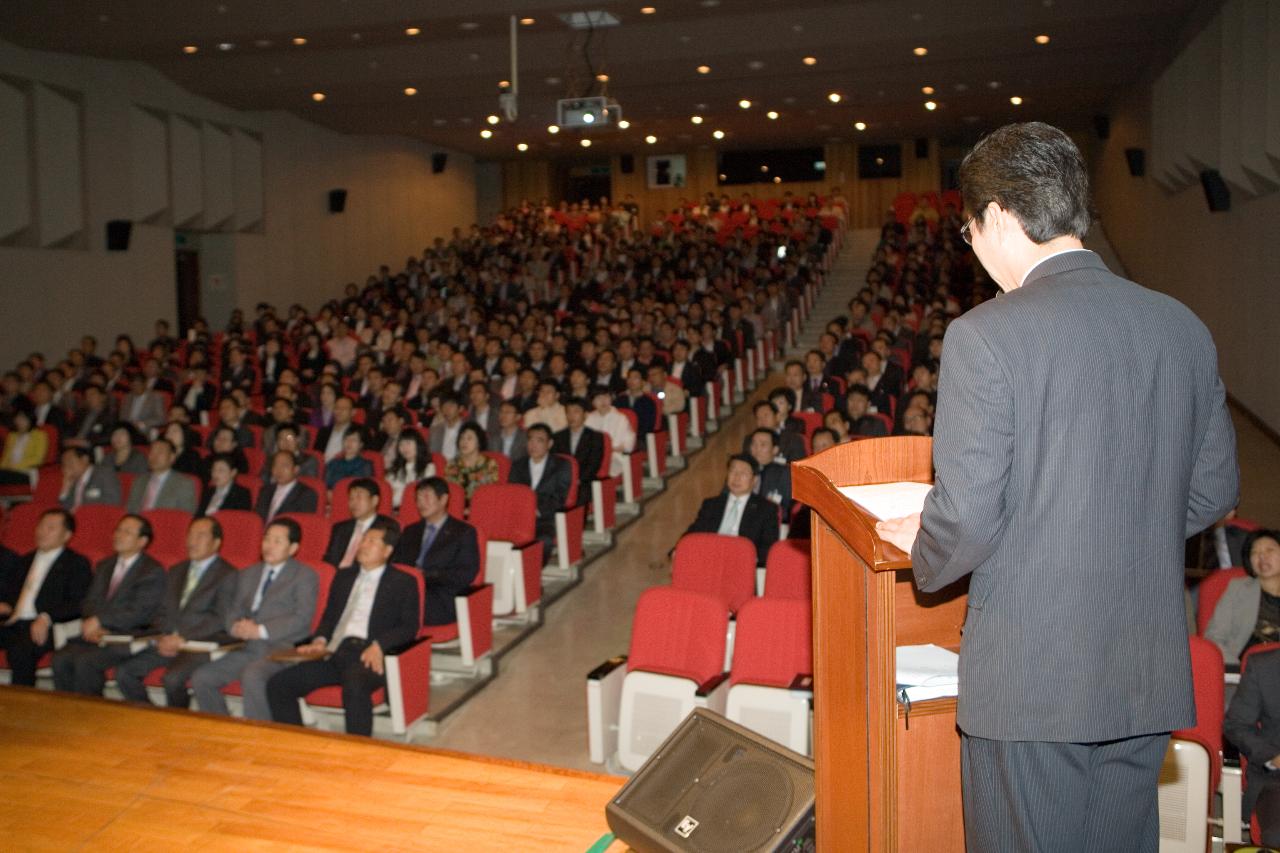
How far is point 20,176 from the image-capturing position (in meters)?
10.6

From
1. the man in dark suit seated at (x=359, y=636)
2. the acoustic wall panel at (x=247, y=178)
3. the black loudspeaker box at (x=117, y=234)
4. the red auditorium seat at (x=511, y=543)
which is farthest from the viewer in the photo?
the acoustic wall panel at (x=247, y=178)

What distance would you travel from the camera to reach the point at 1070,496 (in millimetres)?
1217

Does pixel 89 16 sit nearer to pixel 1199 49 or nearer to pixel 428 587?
pixel 428 587

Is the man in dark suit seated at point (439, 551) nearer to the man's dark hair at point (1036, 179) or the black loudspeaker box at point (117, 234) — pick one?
the man's dark hair at point (1036, 179)

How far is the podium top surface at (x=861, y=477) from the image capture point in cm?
136

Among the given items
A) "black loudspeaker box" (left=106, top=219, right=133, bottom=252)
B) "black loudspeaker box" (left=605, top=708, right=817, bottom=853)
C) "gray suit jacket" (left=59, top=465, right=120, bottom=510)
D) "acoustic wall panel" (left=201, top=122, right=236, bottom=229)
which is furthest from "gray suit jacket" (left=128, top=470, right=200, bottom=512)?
"acoustic wall panel" (left=201, top=122, right=236, bottom=229)

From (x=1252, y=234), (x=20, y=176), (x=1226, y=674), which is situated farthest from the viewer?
(x=20, y=176)

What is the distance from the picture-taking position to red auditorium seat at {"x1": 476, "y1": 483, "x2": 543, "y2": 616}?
5.39 metres

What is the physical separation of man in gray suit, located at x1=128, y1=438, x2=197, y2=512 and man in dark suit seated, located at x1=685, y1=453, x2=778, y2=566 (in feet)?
10.5

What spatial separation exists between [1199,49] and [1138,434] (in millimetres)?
10136

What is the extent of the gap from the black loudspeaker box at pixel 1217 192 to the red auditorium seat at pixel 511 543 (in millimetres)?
6875

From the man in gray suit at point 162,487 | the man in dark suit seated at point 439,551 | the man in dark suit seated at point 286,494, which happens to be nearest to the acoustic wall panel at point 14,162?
the man in gray suit at point 162,487

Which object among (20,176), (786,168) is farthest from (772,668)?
(786,168)

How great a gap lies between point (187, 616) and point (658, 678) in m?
2.25
